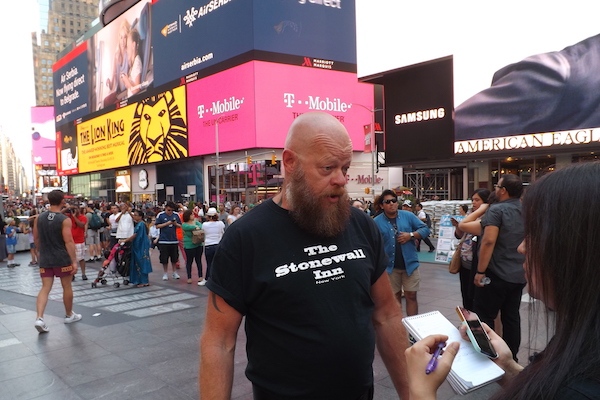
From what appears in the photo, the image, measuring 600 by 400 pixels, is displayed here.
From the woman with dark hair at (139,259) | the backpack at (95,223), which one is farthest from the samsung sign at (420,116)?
the woman with dark hair at (139,259)

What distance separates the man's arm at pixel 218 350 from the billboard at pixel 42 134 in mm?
99078

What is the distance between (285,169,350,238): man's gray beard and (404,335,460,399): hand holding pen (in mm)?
730

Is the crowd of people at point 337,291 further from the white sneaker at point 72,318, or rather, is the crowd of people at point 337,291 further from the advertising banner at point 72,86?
the advertising banner at point 72,86

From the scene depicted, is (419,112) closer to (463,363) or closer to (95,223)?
(95,223)

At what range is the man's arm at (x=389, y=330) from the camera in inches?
83.8

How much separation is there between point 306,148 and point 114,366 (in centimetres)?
441

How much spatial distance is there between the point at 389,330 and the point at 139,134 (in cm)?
5298

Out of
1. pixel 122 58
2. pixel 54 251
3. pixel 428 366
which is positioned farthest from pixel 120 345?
pixel 122 58

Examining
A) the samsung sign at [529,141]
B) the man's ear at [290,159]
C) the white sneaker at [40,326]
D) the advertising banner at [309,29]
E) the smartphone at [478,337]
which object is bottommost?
the white sneaker at [40,326]

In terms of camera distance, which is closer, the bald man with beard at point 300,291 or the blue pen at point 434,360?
the blue pen at point 434,360

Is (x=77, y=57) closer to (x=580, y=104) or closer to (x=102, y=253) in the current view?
(x=102, y=253)

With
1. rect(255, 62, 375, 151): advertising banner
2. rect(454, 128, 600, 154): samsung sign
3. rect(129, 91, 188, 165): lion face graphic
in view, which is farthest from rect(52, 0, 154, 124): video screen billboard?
rect(454, 128, 600, 154): samsung sign

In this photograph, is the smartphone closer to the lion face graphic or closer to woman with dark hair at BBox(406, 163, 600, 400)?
woman with dark hair at BBox(406, 163, 600, 400)

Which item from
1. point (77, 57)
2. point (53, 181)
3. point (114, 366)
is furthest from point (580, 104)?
point (53, 181)
